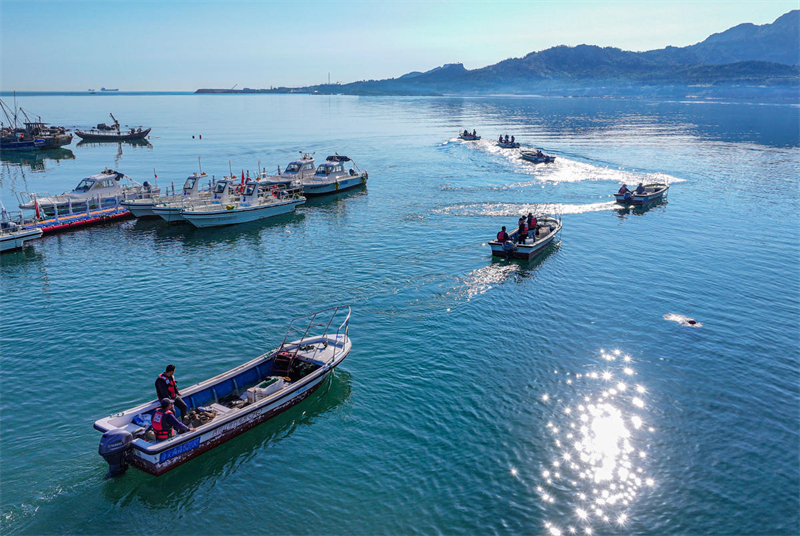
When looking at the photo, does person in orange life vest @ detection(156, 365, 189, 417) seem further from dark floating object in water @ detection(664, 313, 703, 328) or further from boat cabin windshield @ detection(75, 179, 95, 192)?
boat cabin windshield @ detection(75, 179, 95, 192)

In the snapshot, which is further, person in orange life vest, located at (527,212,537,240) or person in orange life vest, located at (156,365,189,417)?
person in orange life vest, located at (527,212,537,240)

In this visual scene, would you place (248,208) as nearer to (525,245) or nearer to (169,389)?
(525,245)

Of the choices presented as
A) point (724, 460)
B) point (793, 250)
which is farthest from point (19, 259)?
point (793, 250)

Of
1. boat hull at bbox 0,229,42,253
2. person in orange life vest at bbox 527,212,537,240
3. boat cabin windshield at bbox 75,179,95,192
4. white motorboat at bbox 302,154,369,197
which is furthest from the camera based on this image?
white motorboat at bbox 302,154,369,197

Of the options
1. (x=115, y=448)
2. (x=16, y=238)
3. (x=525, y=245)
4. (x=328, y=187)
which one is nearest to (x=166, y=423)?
(x=115, y=448)

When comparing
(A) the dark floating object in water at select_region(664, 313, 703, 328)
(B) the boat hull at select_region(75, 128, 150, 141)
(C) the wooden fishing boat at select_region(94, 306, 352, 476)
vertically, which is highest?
(B) the boat hull at select_region(75, 128, 150, 141)

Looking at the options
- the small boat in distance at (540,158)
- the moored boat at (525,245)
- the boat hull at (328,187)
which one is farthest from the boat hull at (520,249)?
the small boat in distance at (540,158)

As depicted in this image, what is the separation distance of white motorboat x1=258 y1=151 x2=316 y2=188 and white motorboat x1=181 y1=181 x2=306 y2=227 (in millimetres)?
4088

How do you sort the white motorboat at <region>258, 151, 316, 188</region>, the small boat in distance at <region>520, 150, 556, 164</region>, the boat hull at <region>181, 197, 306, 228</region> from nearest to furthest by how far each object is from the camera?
1. the boat hull at <region>181, 197, 306, 228</region>
2. the white motorboat at <region>258, 151, 316, 188</region>
3. the small boat in distance at <region>520, 150, 556, 164</region>

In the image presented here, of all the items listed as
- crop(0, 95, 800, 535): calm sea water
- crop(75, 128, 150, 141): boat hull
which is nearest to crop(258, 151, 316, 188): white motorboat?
crop(0, 95, 800, 535): calm sea water

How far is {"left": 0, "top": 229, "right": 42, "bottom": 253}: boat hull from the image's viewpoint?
41.6m

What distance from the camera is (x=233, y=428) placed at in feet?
64.8

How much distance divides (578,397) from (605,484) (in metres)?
5.29

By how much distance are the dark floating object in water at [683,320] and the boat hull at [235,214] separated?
132ft
